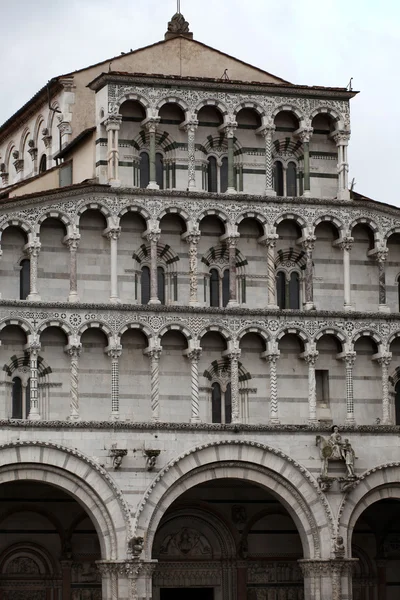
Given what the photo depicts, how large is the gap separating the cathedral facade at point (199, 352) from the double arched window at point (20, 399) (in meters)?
0.03

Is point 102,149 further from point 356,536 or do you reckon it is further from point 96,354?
point 356,536

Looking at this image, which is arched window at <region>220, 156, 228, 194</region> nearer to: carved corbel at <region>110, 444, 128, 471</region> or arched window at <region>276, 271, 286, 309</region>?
arched window at <region>276, 271, 286, 309</region>

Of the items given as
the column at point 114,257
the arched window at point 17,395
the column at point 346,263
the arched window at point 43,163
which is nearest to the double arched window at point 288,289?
the column at point 346,263

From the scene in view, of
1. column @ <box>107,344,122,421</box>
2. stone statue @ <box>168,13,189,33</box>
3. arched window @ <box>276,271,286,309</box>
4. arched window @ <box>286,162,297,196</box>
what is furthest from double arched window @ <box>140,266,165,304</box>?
stone statue @ <box>168,13,189,33</box>

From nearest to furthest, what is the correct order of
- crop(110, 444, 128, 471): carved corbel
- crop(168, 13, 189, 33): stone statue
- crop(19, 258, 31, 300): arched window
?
crop(110, 444, 128, 471): carved corbel < crop(19, 258, 31, 300): arched window < crop(168, 13, 189, 33): stone statue

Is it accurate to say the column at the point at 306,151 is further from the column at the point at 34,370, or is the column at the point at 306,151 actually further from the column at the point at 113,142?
the column at the point at 34,370

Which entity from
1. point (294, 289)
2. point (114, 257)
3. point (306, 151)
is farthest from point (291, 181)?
point (114, 257)

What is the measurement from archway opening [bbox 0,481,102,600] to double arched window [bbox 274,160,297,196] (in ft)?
25.6

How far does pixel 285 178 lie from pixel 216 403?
5045 mm

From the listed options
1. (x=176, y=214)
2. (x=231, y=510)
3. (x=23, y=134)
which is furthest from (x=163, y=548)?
(x=23, y=134)

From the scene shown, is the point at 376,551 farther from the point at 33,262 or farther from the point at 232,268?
the point at 33,262

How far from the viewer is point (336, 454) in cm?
3822

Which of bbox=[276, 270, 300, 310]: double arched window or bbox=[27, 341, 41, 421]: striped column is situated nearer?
bbox=[27, 341, 41, 421]: striped column

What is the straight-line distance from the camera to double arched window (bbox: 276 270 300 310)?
3994 centimetres
